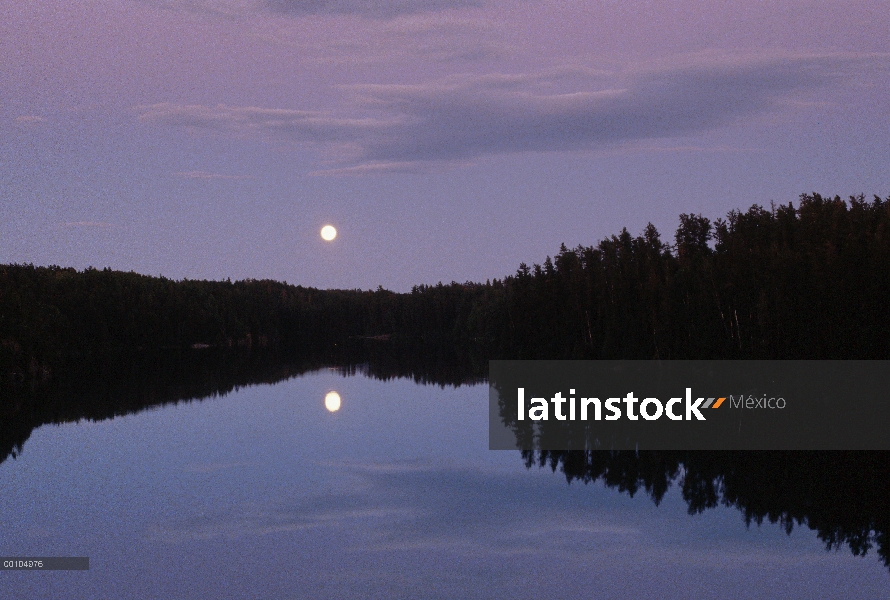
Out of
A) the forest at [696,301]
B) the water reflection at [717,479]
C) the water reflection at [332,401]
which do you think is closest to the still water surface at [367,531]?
the water reflection at [717,479]

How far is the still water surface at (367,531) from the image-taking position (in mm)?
25641

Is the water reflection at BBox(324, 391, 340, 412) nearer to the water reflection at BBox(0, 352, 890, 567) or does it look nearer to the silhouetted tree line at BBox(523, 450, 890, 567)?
the water reflection at BBox(0, 352, 890, 567)

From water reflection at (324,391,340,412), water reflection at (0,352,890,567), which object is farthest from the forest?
water reflection at (324,391,340,412)

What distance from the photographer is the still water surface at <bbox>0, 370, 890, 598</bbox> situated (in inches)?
1009

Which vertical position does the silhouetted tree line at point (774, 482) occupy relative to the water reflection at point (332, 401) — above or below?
below

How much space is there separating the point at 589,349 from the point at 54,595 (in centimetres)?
9440

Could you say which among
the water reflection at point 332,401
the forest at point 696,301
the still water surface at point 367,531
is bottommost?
the still water surface at point 367,531

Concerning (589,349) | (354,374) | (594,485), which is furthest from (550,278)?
(594,485)

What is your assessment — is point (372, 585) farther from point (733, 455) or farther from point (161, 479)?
point (733, 455)

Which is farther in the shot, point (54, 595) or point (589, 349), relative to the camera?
point (589, 349)

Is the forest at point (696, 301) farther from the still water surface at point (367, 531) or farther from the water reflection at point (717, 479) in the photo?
the still water surface at point (367, 531)

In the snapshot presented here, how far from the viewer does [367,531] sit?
104 ft

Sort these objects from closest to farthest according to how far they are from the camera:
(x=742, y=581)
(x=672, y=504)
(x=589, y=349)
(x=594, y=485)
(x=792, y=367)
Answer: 1. (x=742, y=581)
2. (x=672, y=504)
3. (x=594, y=485)
4. (x=792, y=367)
5. (x=589, y=349)

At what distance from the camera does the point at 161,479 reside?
4297 cm
